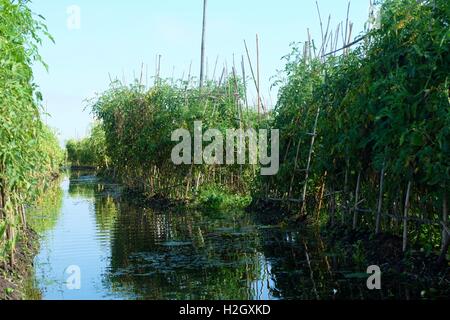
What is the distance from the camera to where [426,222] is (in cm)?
748

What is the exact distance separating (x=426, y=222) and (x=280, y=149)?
638 cm

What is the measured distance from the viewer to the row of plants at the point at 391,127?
263 inches

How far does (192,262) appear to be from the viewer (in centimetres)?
889

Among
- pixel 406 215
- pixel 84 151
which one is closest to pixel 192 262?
pixel 406 215

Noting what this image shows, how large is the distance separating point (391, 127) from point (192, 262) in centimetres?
333

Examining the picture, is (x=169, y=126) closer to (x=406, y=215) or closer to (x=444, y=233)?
(x=406, y=215)

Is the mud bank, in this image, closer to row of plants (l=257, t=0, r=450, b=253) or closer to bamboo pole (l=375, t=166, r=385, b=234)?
row of plants (l=257, t=0, r=450, b=253)

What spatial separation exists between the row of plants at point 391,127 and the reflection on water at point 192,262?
0.99 m

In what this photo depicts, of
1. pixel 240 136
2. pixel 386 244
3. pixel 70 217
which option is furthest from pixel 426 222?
pixel 70 217

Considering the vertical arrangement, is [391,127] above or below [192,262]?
above

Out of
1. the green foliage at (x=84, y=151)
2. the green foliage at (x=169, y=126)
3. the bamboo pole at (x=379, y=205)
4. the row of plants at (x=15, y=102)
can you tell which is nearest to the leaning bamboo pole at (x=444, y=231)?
the bamboo pole at (x=379, y=205)

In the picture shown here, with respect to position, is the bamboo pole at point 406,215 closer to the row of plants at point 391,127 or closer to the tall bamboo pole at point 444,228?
the row of plants at point 391,127

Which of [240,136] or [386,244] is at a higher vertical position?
[240,136]
